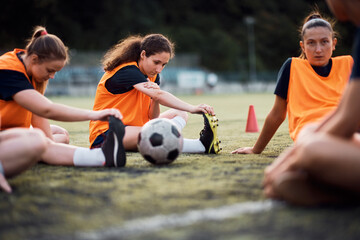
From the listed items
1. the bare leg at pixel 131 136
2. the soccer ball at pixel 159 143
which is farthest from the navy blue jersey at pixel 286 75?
the bare leg at pixel 131 136

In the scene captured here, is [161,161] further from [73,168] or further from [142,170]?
[73,168]

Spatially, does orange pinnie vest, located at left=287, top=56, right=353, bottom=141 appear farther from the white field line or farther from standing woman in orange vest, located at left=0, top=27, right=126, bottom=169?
the white field line

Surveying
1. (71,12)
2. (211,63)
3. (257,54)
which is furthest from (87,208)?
(257,54)

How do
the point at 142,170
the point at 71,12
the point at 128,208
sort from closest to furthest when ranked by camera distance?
the point at 128,208, the point at 142,170, the point at 71,12

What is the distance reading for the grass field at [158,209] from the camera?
6.37 ft

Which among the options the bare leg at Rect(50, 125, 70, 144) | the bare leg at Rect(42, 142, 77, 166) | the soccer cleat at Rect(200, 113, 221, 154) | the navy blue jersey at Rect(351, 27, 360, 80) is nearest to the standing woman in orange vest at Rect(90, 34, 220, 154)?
the soccer cleat at Rect(200, 113, 221, 154)

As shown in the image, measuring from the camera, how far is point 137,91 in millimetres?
4676

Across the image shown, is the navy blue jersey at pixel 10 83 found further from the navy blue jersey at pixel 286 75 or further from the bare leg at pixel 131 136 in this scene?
the navy blue jersey at pixel 286 75

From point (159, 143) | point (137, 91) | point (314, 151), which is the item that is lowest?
point (159, 143)

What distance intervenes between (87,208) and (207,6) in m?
53.2

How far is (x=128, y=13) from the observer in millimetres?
42969

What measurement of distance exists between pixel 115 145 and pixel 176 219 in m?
1.48

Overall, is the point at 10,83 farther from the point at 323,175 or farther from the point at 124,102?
the point at 323,175

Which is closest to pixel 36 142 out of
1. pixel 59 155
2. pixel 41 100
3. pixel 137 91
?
pixel 41 100
